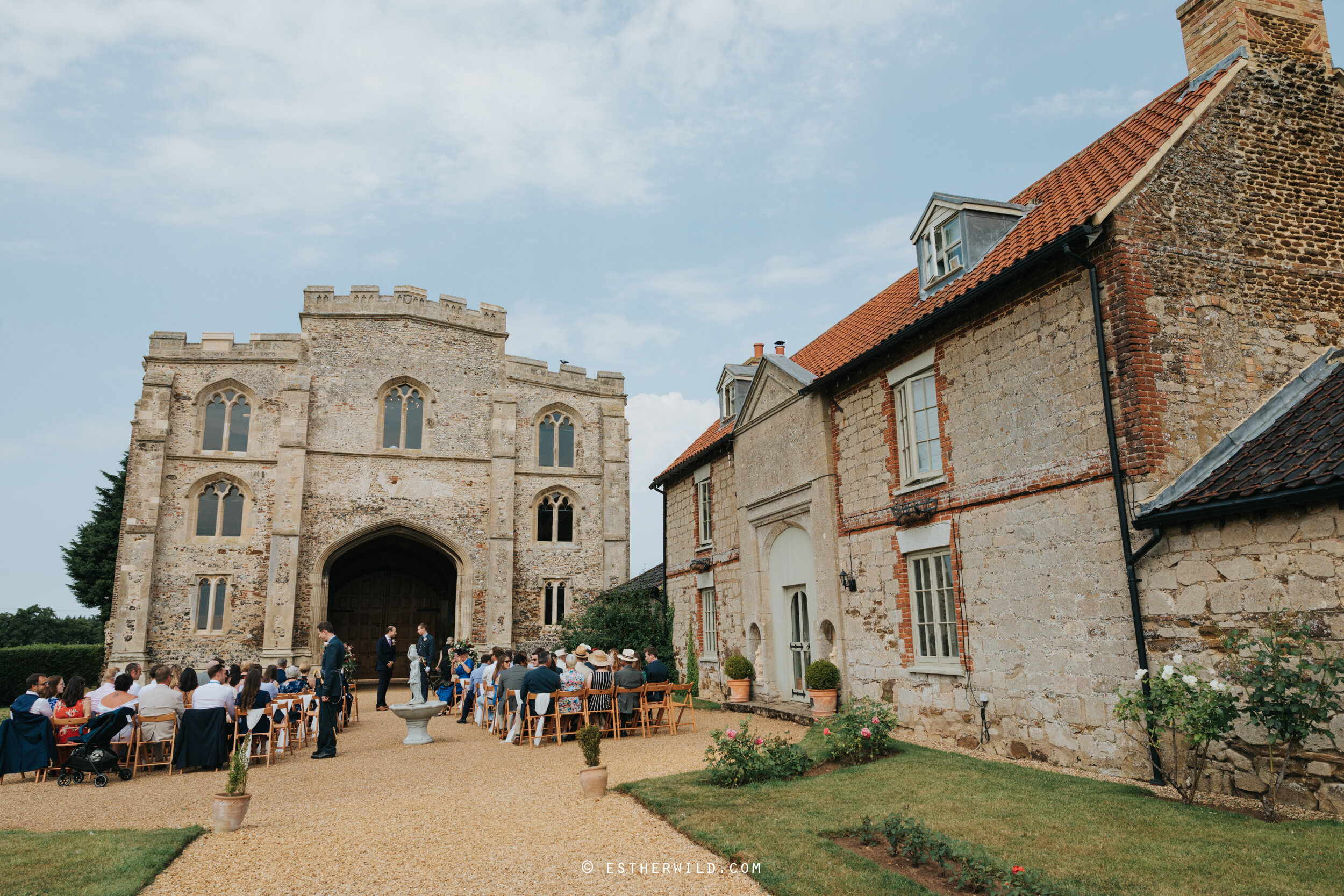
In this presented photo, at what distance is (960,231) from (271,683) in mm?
12843

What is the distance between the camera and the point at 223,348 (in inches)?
1044

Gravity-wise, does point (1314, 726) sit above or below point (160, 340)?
below

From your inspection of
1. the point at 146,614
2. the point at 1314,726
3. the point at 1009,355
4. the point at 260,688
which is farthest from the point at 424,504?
the point at 1314,726

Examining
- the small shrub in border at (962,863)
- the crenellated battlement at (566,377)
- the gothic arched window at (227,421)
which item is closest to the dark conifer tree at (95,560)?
the gothic arched window at (227,421)

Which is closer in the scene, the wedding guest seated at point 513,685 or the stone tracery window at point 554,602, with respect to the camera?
the wedding guest seated at point 513,685

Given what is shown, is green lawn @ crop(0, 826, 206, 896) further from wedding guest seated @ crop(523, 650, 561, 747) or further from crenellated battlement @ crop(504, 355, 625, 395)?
crenellated battlement @ crop(504, 355, 625, 395)

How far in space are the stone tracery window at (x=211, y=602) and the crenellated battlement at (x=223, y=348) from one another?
23.8ft

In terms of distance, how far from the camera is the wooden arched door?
94.1ft

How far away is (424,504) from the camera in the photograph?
26828 mm

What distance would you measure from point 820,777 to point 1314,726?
176 inches

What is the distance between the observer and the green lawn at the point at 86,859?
5352 mm

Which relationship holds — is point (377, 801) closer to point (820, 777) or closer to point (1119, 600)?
point (820, 777)

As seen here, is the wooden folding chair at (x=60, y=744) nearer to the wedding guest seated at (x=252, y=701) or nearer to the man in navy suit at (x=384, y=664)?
the wedding guest seated at (x=252, y=701)

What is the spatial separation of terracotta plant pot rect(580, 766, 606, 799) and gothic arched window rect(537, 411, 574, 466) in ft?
69.2
